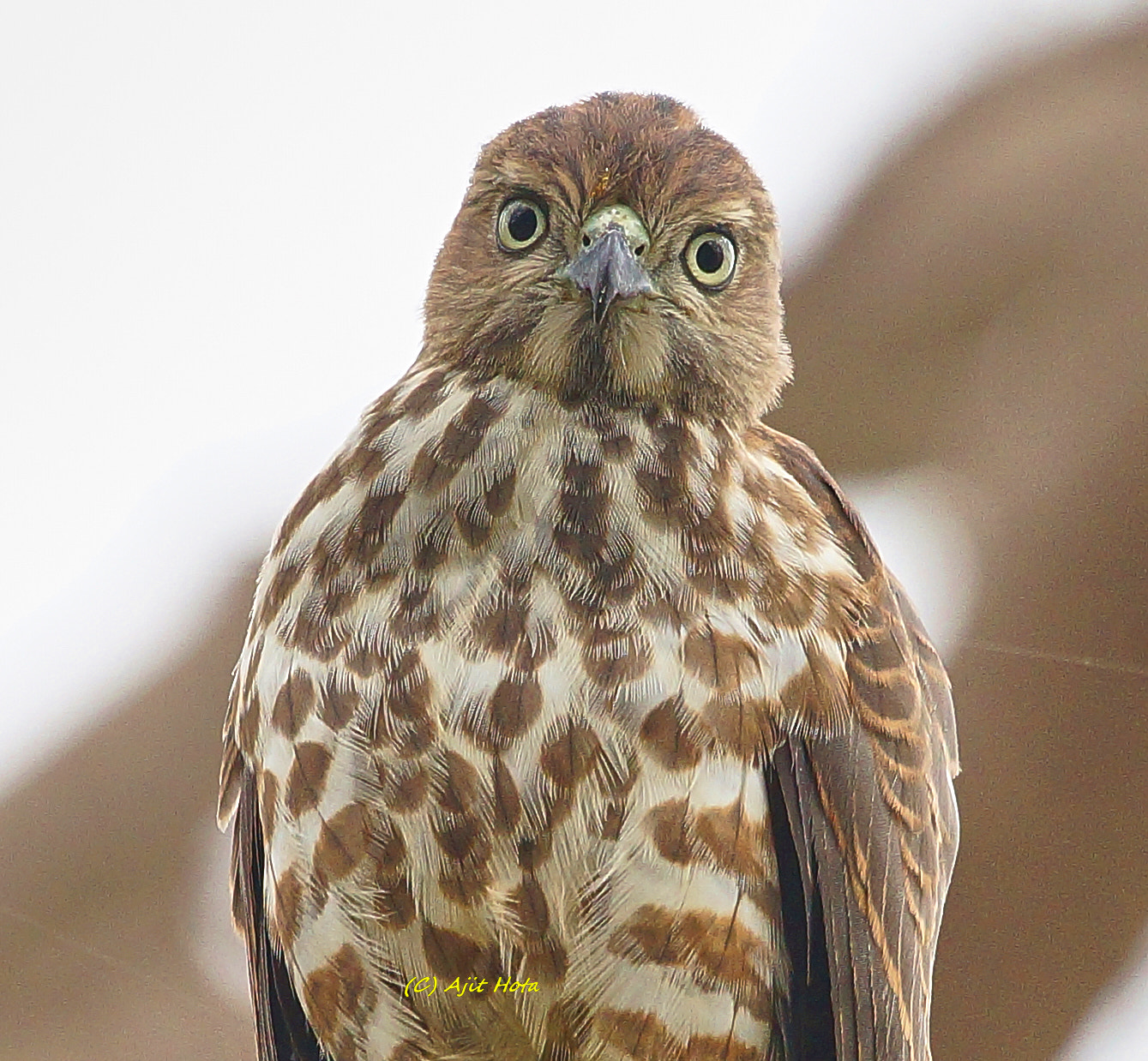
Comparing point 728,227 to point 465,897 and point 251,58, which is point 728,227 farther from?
point 251,58

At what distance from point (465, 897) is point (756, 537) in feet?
1.35

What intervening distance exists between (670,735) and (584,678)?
0.29ft

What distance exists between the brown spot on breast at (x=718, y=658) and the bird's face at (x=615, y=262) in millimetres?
233

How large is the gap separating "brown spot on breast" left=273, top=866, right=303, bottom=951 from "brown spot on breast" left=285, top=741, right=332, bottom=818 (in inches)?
2.6

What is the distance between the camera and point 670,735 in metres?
1.21

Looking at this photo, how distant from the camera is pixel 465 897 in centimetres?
124

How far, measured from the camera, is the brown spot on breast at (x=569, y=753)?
3.97 feet

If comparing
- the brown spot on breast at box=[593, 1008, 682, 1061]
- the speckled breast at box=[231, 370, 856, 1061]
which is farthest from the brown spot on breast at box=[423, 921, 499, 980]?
the brown spot on breast at box=[593, 1008, 682, 1061]

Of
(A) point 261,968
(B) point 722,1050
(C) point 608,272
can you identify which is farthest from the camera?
(A) point 261,968

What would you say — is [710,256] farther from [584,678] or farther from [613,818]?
[613,818]

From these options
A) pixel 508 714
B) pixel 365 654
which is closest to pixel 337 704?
pixel 365 654

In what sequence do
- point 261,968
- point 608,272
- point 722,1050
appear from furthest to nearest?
point 261,968 < point 722,1050 < point 608,272

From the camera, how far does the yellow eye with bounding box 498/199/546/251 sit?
4.14 ft

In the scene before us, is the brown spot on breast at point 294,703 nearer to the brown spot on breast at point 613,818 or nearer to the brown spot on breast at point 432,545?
the brown spot on breast at point 432,545
